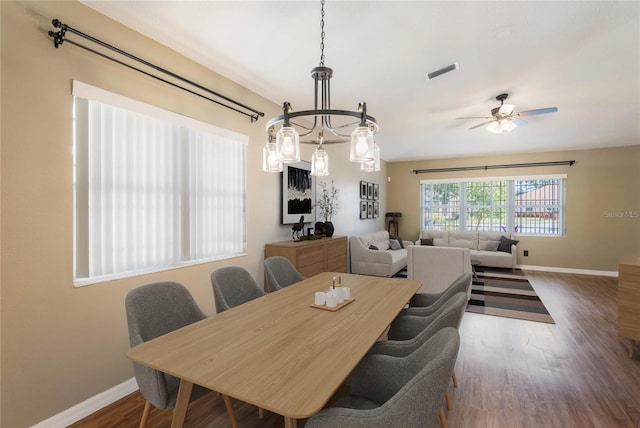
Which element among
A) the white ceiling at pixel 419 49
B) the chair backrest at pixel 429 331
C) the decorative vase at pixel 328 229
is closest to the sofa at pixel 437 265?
the decorative vase at pixel 328 229

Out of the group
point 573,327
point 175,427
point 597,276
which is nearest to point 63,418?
point 175,427

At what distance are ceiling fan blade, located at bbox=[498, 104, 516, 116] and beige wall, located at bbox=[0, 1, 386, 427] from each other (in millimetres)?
4164

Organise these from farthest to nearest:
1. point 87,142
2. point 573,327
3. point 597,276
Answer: point 597,276 → point 573,327 → point 87,142

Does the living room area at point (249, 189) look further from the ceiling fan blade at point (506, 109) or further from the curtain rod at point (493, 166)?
the curtain rod at point (493, 166)

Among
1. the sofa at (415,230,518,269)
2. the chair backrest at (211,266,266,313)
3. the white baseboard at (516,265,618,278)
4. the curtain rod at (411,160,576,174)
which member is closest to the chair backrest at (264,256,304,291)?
the chair backrest at (211,266,266,313)

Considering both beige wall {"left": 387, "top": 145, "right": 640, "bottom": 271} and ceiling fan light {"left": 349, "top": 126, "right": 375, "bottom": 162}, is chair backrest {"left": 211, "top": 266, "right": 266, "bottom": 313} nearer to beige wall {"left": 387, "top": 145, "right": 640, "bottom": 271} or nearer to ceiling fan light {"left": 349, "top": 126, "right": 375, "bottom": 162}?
ceiling fan light {"left": 349, "top": 126, "right": 375, "bottom": 162}

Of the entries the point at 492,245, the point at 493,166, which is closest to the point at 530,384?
the point at 492,245

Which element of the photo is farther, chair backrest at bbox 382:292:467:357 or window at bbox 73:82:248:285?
window at bbox 73:82:248:285

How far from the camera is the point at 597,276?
19.7 feet

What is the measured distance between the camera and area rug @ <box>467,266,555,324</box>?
3.82m

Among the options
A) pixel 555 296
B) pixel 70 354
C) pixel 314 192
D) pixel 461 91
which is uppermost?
pixel 461 91

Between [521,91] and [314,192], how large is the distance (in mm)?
3149

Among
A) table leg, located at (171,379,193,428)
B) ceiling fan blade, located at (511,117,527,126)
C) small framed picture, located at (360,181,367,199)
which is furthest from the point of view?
small framed picture, located at (360,181,367,199)

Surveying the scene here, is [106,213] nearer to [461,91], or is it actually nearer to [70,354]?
[70,354]
